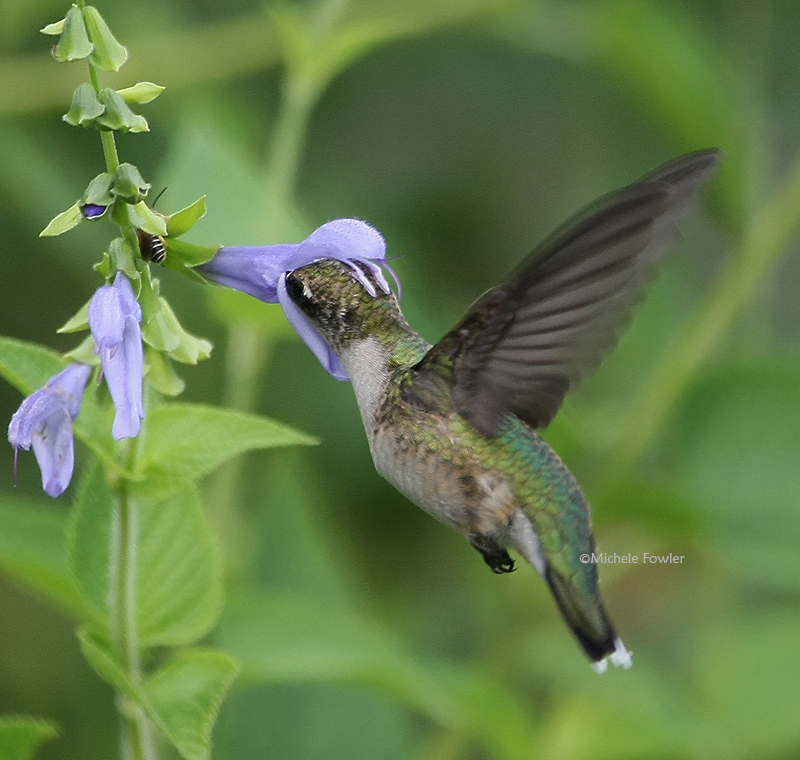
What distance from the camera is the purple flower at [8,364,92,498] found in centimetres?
159

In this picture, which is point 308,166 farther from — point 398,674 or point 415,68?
point 398,674

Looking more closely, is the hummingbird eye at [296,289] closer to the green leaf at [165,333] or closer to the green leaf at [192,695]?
the green leaf at [165,333]

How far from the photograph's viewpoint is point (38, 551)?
2170 millimetres

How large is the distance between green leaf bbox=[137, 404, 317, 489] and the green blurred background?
0.66 m

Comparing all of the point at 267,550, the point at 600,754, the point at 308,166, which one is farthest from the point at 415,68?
the point at 600,754

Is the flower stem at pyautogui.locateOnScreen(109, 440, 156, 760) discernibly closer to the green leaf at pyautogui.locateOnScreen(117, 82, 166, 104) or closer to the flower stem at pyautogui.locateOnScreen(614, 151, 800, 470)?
the green leaf at pyautogui.locateOnScreen(117, 82, 166, 104)

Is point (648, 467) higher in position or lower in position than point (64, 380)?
higher

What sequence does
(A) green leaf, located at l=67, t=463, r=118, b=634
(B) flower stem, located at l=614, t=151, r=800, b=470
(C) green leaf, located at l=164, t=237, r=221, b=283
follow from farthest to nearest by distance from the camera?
(B) flower stem, located at l=614, t=151, r=800, b=470
(A) green leaf, located at l=67, t=463, r=118, b=634
(C) green leaf, located at l=164, t=237, r=221, b=283

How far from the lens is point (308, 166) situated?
14.1 feet

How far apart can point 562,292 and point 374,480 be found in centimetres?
202

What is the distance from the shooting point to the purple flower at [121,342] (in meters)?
1.53

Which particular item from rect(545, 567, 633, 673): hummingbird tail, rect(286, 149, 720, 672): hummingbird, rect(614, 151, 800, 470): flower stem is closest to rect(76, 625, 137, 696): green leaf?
rect(286, 149, 720, 672): hummingbird

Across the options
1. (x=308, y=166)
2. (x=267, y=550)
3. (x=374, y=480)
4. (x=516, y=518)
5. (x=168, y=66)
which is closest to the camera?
(x=516, y=518)

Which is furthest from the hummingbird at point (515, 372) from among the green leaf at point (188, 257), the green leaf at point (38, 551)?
the green leaf at point (38, 551)
